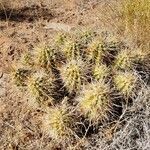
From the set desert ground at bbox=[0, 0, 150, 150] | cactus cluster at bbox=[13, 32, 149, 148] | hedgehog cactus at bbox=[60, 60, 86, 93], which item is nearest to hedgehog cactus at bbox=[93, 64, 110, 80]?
cactus cluster at bbox=[13, 32, 149, 148]

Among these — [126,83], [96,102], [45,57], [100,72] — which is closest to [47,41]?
[45,57]

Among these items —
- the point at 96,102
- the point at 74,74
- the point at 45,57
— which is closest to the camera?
the point at 96,102

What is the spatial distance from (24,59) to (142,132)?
1.15 meters

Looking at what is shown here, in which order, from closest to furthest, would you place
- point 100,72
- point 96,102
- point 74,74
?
point 96,102, point 74,74, point 100,72

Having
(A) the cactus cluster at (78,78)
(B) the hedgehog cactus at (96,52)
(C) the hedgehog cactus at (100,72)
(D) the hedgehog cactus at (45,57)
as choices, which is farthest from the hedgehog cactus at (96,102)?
(D) the hedgehog cactus at (45,57)

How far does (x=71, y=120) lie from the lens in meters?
3.21

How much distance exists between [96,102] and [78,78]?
0.27 metres

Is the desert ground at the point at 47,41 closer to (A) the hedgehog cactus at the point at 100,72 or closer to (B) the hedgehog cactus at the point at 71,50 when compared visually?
(A) the hedgehog cactus at the point at 100,72

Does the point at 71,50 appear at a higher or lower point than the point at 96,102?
→ higher

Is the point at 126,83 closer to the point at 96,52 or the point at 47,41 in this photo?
the point at 96,52

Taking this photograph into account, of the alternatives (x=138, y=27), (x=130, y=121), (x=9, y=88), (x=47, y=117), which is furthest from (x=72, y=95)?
(x=138, y=27)

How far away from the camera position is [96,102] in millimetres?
3121

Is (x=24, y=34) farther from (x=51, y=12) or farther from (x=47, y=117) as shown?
(x=47, y=117)

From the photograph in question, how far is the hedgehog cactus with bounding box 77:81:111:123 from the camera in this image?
10.2ft
